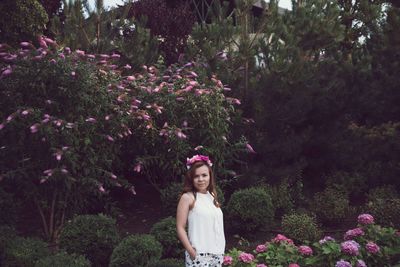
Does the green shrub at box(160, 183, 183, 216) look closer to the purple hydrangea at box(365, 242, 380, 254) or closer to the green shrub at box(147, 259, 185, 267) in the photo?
the green shrub at box(147, 259, 185, 267)

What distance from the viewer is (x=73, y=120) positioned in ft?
26.7

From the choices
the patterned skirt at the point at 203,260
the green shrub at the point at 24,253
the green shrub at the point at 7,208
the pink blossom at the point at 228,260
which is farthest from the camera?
the green shrub at the point at 7,208

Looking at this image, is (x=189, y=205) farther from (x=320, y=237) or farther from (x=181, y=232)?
(x=320, y=237)

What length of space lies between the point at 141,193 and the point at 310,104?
354 cm

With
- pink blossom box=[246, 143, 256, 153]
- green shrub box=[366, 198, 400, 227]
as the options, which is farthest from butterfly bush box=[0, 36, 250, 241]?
green shrub box=[366, 198, 400, 227]

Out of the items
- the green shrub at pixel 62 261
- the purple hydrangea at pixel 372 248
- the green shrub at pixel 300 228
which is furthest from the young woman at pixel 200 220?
the green shrub at pixel 300 228

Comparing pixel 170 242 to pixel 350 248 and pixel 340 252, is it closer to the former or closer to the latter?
pixel 340 252

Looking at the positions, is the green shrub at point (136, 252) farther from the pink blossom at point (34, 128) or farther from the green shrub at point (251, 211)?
the green shrub at point (251, 211)

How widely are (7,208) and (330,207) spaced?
481 centimetres

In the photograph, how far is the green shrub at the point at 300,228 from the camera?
8.03 meters

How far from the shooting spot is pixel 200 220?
177 inches

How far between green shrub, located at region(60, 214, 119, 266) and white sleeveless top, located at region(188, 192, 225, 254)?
2892 mm

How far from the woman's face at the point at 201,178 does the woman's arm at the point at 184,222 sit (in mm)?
130

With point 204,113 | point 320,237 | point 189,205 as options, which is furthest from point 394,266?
point 204,113
